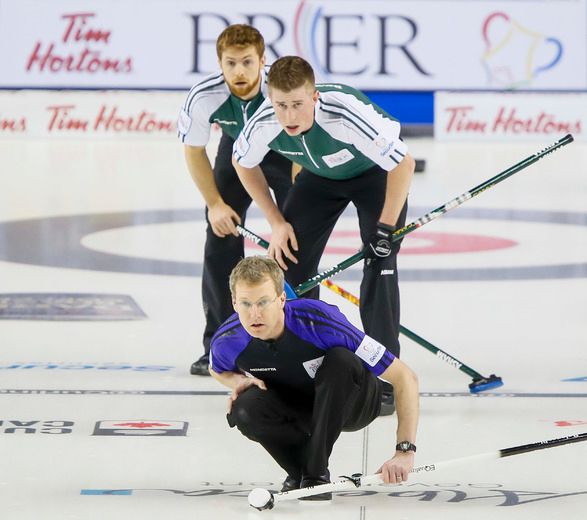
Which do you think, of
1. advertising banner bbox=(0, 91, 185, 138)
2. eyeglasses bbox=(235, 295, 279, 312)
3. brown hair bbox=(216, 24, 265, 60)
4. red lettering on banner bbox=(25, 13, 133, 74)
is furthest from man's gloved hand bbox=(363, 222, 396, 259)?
red lettering on banner bbox=(25, 13, 133, 74)

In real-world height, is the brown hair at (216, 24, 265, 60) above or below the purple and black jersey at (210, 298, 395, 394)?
above

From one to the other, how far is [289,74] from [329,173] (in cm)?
67

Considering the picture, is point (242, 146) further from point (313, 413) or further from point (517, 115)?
point (517, 115)

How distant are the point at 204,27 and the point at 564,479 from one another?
38.6 feet

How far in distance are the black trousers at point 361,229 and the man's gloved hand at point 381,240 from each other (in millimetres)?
76

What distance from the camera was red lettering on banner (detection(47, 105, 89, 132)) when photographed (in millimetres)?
14586

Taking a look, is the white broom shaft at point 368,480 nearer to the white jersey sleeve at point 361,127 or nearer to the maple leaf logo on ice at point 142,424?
the maple leaf logo on ice at point 142,424

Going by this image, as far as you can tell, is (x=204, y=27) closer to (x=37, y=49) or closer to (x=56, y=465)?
(x=37, y=49)

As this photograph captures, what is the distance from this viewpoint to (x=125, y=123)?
14617 millimetres

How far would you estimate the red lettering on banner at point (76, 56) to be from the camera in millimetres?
15234

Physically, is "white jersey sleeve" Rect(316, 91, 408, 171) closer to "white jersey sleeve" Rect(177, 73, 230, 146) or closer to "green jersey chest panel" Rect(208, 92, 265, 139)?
"green jersey chest panel" Rect(208, 92, 265, 139)

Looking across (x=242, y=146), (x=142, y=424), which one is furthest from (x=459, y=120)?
(x=142, y=424)

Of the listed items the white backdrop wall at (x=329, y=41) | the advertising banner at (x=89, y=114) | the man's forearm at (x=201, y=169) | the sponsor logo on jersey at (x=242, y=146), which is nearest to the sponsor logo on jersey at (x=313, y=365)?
the sponsor logo on jersey at (x=242, y=146)

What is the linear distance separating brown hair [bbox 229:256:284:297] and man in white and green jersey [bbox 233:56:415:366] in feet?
3.10
